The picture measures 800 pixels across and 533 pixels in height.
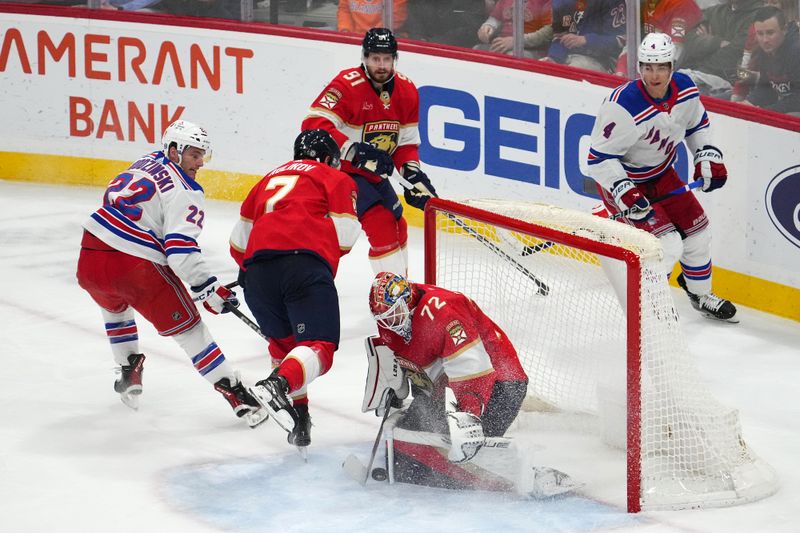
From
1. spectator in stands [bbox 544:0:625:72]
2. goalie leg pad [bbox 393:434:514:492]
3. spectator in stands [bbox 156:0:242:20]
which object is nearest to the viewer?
goalie leg pad [bbox 393:434:514:492]

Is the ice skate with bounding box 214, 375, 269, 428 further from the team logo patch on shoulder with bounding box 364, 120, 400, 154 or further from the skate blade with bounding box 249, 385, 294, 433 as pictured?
the team logo patch on shoulder with bounding box 364, 120, 400, 154

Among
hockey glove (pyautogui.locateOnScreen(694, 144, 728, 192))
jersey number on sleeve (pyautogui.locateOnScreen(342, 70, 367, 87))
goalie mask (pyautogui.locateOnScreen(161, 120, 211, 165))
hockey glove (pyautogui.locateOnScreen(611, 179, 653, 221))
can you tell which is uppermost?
jersey number on sleeve (pyautogui.locateOnScreen(342, 70, 367, 87))

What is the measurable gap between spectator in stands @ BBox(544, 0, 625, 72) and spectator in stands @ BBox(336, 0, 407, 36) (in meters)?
0.91

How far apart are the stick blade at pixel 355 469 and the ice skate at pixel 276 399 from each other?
267 mm

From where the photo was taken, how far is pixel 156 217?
4.04 m

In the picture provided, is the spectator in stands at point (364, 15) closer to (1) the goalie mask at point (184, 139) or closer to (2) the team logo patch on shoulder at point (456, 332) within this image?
(1) the goalie mask at point (184, 139)

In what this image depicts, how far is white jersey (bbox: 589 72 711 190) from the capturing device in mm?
4988

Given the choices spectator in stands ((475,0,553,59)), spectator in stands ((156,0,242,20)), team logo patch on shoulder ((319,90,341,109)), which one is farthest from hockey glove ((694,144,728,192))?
spectator in stands ((156,0,242,20))

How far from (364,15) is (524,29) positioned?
0.93 m

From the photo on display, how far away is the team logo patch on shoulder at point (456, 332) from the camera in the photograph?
3.47 m

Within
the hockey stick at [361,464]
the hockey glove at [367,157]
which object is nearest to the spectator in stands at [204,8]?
the hockey glove at [367,157]

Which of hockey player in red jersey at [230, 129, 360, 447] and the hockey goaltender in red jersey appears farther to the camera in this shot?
hockey player in red jersey at [230, 129, 360, 447]

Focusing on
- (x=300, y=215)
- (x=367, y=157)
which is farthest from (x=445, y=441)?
(x=367, y=157)

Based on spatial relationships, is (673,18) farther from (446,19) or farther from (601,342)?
(601,342)
